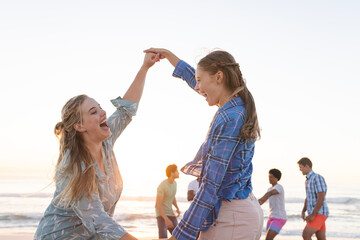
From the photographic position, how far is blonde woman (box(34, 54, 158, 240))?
3.19 metres

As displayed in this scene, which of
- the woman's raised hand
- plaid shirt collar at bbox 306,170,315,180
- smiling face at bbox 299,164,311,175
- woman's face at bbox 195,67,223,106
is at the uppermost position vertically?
the woman's raised hand

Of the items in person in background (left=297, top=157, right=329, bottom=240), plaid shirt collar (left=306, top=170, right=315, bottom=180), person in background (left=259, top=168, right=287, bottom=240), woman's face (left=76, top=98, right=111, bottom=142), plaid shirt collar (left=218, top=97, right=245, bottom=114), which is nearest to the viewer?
plaid shirt collar (left=218, top=97, right=245, bottom=114)

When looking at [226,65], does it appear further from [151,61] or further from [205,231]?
[151,61]

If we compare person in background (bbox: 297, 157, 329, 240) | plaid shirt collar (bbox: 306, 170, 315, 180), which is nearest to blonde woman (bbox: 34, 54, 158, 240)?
person in background (bbox: 297, 157, 329, 240)

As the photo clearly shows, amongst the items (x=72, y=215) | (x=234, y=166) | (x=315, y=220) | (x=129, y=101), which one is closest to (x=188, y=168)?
(x=234, y=166)

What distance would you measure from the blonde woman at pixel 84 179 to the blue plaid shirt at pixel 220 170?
574mm

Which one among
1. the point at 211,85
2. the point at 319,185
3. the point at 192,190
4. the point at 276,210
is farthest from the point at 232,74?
the point at 276,210

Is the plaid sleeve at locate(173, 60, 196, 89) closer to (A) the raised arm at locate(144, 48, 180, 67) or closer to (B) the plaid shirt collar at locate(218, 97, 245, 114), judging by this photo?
(A) the raised arm at locate(144, 48, 180, 67)

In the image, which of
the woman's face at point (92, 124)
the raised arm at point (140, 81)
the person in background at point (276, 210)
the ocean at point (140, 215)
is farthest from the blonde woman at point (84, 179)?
the ocean at point (140, 215)

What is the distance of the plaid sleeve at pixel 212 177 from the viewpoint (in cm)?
278

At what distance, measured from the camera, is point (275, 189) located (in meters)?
10.4

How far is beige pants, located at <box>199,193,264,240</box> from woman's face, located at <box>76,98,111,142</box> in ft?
3.71

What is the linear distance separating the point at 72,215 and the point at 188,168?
0.93 meters

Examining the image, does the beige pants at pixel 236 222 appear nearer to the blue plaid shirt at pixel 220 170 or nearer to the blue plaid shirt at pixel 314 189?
the blue plaid shirt at pixel 220 170
